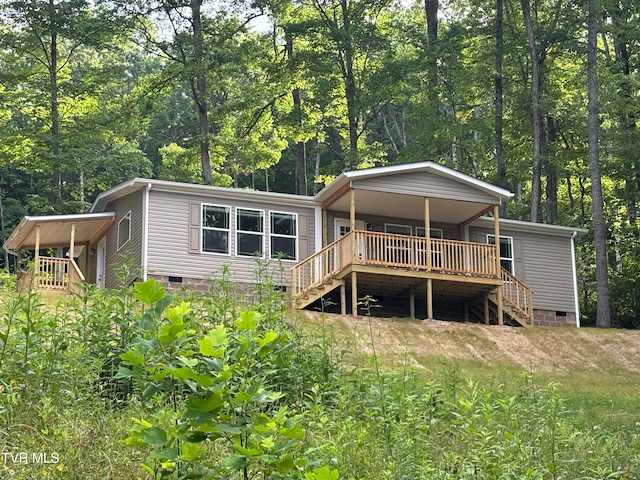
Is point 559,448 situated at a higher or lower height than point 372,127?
lower

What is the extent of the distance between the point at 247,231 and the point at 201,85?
28.8ft

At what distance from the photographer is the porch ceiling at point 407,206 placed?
22109 millimetres

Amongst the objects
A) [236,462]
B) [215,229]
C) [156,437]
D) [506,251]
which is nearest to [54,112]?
[215,229]

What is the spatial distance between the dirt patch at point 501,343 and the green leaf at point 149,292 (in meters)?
12.4

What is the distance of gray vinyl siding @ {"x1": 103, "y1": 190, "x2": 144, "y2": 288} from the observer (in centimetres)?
2141

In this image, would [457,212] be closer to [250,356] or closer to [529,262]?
[529,262]

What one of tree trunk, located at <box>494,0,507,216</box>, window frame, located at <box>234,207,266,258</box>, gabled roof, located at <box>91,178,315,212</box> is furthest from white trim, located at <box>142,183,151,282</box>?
tree trunk, located at <box>494,0,507,216</box>

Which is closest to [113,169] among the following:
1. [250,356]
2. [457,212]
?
[457,212]

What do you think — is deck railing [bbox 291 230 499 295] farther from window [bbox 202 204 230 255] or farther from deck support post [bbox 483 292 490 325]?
window [bbox 202 204 230 255]

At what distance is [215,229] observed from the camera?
21.7 metres

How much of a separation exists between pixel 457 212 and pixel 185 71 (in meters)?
9.55

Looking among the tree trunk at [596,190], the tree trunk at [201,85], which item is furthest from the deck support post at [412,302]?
the tree trunk at [201,85]

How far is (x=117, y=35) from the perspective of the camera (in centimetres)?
2889

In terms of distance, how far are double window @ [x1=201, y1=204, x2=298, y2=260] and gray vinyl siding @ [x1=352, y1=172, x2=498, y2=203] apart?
231 centimetres
